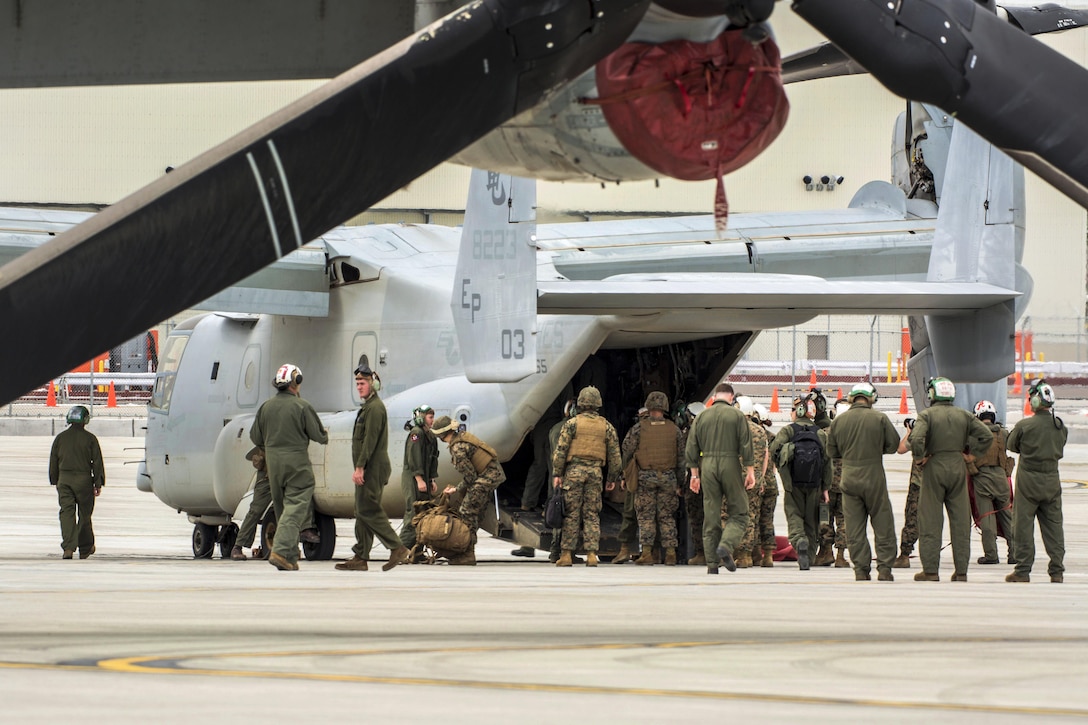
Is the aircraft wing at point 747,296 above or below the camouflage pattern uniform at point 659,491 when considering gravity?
above

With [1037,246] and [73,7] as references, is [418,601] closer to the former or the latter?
[73,7]

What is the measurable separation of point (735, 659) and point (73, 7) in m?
3.43

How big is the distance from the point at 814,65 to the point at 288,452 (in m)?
6.51

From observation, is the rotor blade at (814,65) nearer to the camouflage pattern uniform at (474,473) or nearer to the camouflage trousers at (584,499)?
the camouflage trousers at (584,499)

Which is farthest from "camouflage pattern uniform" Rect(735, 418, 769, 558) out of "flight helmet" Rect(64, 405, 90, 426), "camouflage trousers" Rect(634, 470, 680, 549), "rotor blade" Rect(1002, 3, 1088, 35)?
"rotor blade" Rect(1002, 3, 1088, 35)

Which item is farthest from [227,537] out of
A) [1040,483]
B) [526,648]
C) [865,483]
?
[526,648]

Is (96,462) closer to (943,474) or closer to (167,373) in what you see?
(167,373)

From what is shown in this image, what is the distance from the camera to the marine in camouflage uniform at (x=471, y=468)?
13953 millimetres

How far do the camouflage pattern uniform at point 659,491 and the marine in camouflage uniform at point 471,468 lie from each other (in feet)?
4.24

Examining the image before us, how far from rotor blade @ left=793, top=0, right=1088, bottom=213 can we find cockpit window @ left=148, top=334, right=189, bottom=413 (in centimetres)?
1279

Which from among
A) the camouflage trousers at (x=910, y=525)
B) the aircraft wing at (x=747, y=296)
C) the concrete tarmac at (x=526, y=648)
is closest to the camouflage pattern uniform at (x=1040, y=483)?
the concrete tarmac at (x=526, y=648)

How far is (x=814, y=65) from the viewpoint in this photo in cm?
713

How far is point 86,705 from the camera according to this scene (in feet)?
12.0

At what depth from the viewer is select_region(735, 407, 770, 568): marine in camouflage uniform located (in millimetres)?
14180
